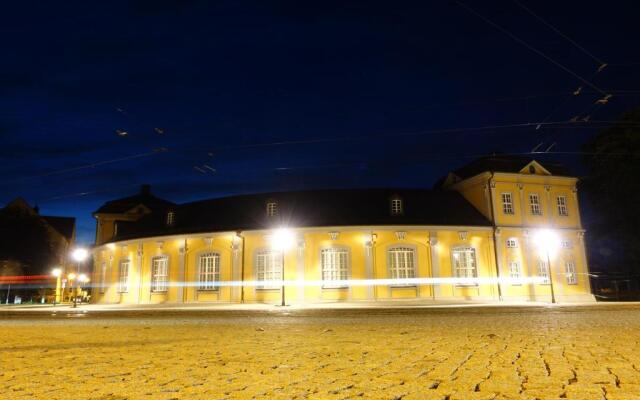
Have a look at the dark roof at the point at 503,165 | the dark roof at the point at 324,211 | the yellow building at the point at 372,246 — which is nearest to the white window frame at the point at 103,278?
the yellow building at the point at 372,246

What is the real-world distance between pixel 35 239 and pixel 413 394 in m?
55.7

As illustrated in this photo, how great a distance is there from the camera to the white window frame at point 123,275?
105 feet

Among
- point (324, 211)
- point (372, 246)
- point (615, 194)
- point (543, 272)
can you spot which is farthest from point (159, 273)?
point (615, 194)

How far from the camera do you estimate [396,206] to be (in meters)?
28.7

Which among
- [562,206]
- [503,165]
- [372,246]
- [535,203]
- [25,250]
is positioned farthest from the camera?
[25,250]

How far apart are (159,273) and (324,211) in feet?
38.7

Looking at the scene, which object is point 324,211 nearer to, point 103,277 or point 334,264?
point 334,264

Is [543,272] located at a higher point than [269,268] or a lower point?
lower

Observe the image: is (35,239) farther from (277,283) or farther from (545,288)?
(545,288)

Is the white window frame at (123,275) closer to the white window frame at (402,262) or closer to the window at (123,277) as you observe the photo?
the window at (123,277)

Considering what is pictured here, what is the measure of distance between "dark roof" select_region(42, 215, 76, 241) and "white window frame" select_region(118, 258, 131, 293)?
109ft

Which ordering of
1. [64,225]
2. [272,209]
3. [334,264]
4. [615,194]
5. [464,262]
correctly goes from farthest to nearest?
[64,225] → [615,194] → [272,209] → [464,262] → [334,264]

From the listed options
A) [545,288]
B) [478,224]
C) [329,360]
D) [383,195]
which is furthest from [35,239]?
[329,360]

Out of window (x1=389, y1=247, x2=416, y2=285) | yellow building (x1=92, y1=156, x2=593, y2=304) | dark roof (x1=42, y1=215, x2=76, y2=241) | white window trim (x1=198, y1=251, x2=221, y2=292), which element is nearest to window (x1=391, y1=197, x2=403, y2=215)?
yellow building (x1=92, y1=156, x2=593, y2=304)
